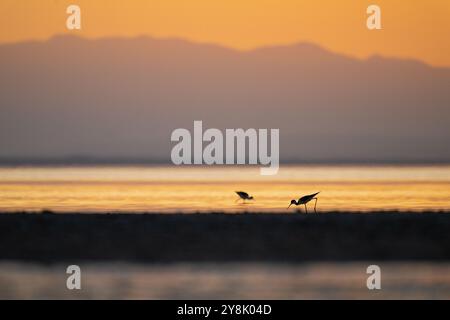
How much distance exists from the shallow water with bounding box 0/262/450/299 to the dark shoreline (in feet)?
3.05

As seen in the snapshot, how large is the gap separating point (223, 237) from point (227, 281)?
4.63 metres

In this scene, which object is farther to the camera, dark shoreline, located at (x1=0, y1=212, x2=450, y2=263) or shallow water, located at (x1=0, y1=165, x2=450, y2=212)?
shallow water, located at (x1=0, y1=165, x2=450, y2=212)

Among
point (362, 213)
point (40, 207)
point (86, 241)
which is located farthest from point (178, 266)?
point (40, 207)

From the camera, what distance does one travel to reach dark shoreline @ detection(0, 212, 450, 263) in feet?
81.5

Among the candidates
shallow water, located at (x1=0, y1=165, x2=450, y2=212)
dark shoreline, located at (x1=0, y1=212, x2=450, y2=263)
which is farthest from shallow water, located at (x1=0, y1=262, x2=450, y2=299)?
shallow water, located at (x1=0, y1=165, x2=450, y2=212)

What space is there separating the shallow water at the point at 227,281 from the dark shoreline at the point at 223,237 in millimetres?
930

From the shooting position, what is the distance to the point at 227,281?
2167 cm

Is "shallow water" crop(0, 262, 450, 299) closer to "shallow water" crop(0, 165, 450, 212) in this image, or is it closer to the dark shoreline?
the dark shoreline

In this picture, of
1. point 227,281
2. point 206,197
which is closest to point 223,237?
point 227,281

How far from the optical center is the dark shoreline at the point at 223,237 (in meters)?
24.8

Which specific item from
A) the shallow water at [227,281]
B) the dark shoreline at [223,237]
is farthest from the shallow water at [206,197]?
the shallow water at [227,281]

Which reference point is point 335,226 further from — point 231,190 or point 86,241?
point 231,190

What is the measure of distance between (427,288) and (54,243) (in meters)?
9.88

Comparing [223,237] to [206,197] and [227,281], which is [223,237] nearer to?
[227,281]
